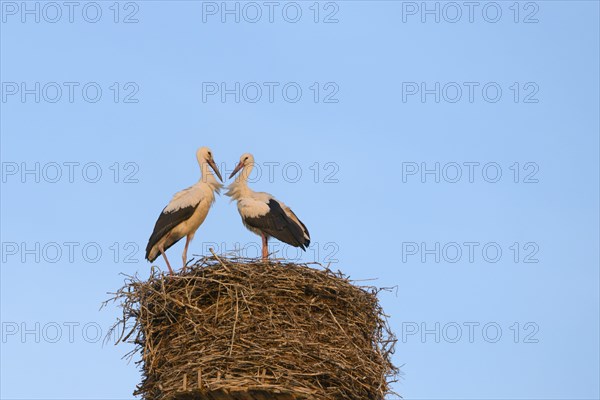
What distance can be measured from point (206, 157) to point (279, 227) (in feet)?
4.57

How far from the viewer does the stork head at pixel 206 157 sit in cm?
1288

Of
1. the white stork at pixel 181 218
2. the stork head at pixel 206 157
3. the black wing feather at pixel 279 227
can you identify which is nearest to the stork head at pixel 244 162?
the stork head at pixel 206 157

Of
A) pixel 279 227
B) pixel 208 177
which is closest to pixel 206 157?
pixel 208 177

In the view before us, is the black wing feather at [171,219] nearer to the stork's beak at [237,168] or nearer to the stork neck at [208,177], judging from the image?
the stork neck at [208,177]

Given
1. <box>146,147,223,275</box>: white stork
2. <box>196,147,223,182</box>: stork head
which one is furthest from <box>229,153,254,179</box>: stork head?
<box>146,147,223,275</box>: white stork

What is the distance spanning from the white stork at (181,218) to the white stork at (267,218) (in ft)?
1.24

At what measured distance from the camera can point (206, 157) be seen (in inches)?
508

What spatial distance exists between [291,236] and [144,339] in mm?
2592

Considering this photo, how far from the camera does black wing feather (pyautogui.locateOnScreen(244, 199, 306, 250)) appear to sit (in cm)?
1219

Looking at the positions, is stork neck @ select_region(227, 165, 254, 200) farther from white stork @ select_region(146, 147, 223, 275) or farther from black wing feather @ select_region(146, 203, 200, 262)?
black wing feather @ select_region(146, 203, 200, 262)

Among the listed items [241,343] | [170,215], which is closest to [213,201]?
[170,215]

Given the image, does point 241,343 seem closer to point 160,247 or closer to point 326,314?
point 326,314

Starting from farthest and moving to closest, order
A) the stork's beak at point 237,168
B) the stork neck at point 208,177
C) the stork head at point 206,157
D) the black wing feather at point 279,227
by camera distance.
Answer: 1. the stork's beak at point 237,168
2. the stork head at point 206,157
3. the stork neck at point 208,177
4. the black wing feather at point 279,227

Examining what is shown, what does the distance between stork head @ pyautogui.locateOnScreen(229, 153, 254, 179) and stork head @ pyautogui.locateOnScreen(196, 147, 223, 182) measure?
288 mm
